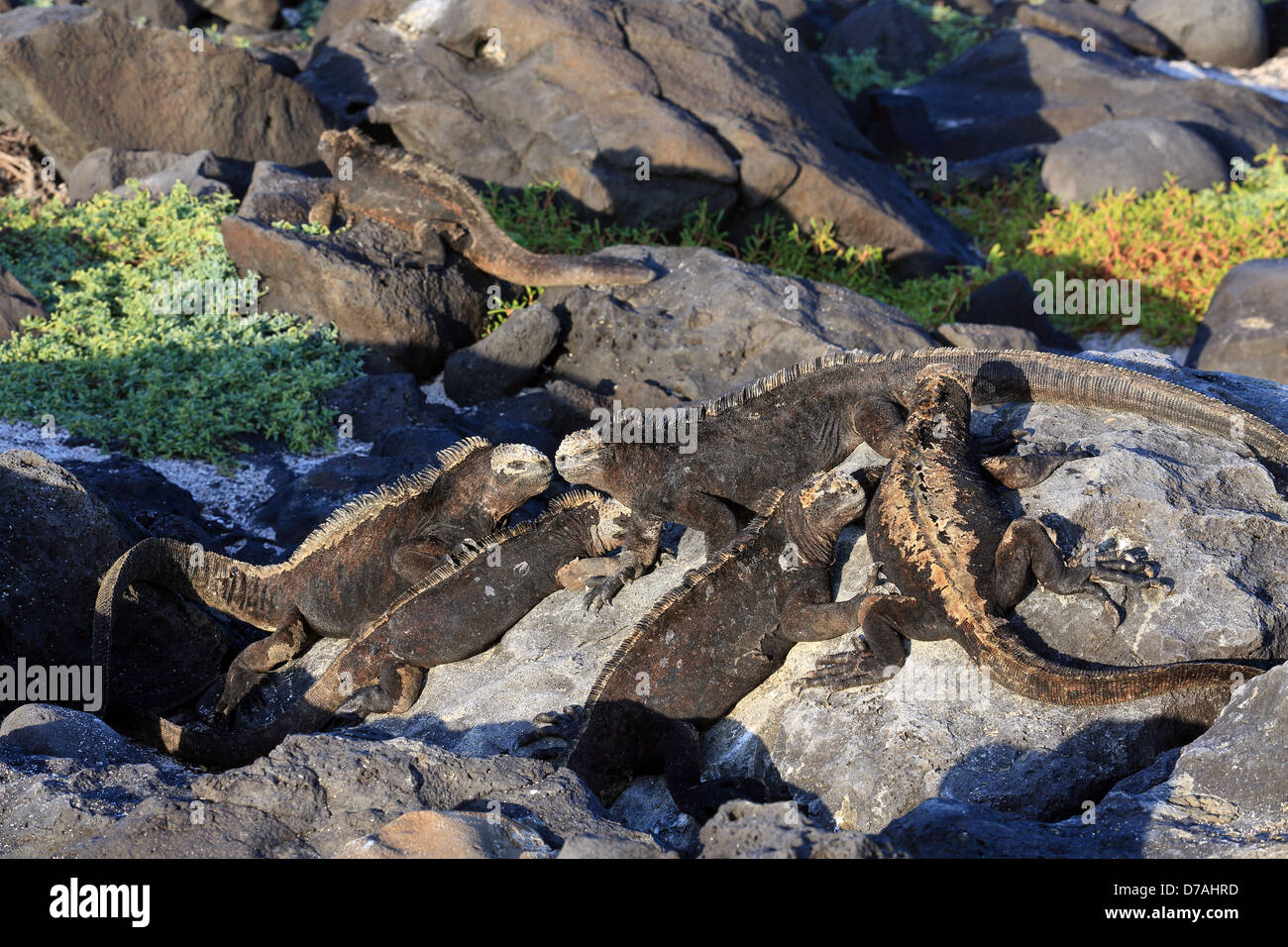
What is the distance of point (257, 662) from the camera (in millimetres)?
6117

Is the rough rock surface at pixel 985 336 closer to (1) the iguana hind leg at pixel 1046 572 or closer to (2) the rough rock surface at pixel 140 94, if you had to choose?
(1) the iguana hind leg at pixel 1046 572

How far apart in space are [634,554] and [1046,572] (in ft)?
6.34

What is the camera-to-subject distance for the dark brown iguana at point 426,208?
977cm

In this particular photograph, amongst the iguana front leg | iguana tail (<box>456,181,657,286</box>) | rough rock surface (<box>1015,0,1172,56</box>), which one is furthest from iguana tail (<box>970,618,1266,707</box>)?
rough rock surface (<box>1015,0,1172,56</box>)

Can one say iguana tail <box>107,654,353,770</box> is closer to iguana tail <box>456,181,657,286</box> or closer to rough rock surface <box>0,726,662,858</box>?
rough rock surface <box>0,726,662,858</box>

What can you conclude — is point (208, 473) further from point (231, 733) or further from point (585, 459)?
point (585, 459)

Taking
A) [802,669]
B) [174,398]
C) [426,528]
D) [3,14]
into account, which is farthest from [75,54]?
[802,669]

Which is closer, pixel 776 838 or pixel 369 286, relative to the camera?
pixel 776 838

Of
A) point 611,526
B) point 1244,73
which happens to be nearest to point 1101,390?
point 611,526

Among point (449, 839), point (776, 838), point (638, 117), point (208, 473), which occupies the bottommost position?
point (208, 473)

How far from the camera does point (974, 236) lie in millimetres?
13789

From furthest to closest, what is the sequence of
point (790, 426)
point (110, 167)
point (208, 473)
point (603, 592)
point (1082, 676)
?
point (110, 167), point (208, 473), point (790, 426), point (603, 592), point (1082, 676)

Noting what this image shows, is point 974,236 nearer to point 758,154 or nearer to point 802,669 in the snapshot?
point 758,154

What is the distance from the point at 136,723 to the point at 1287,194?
1278 centimetres
